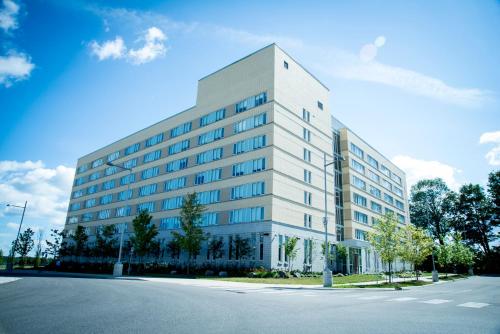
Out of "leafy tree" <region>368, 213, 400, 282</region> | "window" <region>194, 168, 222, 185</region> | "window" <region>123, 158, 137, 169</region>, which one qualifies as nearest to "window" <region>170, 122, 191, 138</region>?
"window" <region>194, 168, 222, 185</region>

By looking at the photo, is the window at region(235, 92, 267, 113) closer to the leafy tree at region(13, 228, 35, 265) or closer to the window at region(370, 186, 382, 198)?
the window at region(370, 186, 382, 198)

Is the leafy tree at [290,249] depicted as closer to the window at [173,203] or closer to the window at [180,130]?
the window at [173,203]

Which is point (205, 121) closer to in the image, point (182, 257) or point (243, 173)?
point (243, 173)

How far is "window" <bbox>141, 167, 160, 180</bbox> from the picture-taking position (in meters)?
53.3

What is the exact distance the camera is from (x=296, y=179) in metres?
39.5

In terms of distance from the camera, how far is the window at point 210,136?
4422 centimetres

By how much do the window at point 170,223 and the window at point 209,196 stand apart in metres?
5.42

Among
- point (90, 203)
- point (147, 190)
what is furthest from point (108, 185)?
point (147, 190)

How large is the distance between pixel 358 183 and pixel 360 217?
6.31 m

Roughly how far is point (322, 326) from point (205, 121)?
→ 42411 millimetres

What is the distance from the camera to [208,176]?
43719mm

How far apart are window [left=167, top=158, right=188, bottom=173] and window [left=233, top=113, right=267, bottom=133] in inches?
437

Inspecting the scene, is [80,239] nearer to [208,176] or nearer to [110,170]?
[110,170]

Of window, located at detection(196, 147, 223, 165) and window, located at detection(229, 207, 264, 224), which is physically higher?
window, located at detection(196, 147, 223, 165)
